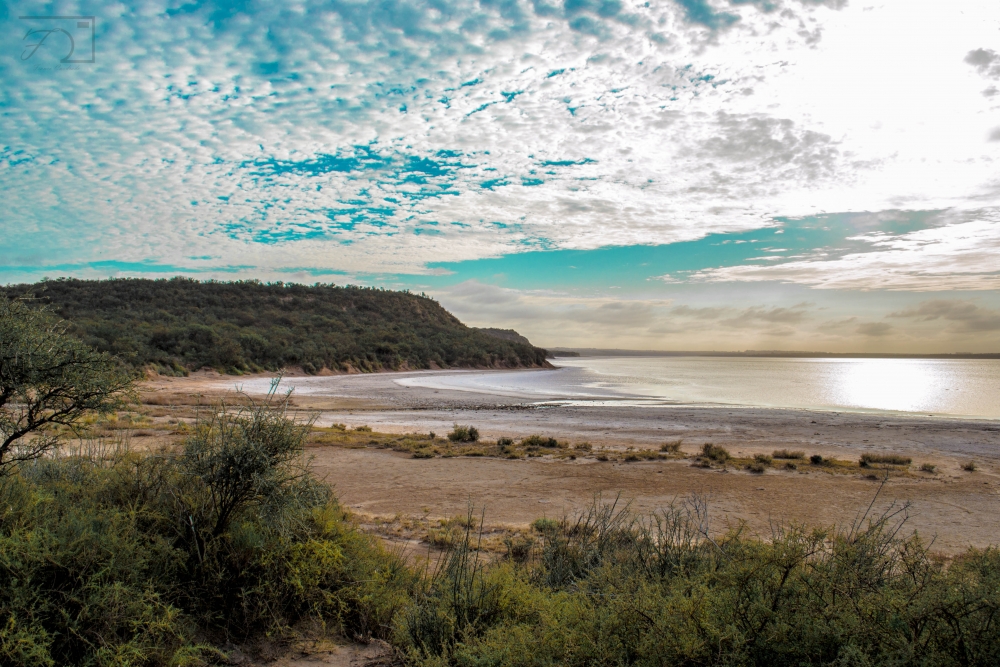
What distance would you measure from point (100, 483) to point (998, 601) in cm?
740

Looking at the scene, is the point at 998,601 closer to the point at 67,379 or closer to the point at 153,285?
the point at 67,379

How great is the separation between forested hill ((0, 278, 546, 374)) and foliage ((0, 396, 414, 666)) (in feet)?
122

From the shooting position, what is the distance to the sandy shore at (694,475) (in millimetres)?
11680

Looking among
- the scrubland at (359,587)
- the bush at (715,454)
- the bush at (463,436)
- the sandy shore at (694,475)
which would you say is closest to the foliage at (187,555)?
the scrubland at (359,587)

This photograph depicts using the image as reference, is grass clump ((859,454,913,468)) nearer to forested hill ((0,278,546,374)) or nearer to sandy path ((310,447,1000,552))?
sandy path ((310,447,1000,552))

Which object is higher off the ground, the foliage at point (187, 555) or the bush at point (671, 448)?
the foliage at point (187, 555)

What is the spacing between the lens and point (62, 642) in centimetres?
407

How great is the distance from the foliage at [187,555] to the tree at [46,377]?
65 cm

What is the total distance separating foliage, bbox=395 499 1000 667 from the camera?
287 cm

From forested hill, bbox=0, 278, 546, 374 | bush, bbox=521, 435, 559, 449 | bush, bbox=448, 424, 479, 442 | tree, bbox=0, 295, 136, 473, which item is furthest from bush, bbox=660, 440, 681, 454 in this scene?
forested hill, bbox=0, 278, 546, 374

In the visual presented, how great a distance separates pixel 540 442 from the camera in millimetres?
20469

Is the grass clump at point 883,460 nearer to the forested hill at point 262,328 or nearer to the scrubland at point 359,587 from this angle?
the scrubland at point 359,587

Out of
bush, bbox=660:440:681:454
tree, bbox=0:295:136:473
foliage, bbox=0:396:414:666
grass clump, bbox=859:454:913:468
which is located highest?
tree, bbox=0:295:136:473

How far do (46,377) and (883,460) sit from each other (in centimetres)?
2126
